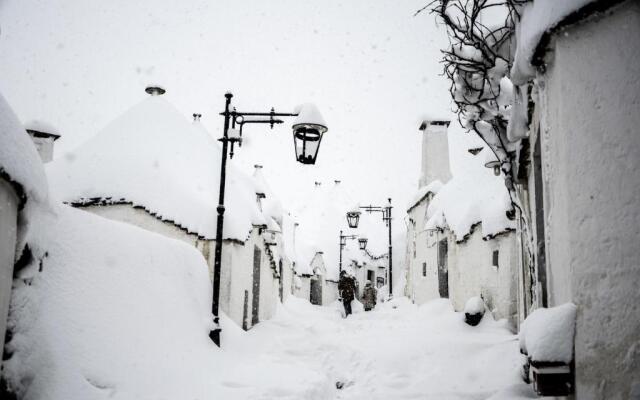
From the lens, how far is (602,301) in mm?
3074

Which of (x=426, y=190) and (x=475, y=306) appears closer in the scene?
(x=475, y=306)

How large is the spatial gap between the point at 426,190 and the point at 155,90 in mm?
11467

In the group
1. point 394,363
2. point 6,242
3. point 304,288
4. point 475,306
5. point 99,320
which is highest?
point 6,242

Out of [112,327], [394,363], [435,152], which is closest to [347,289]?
[435,152]

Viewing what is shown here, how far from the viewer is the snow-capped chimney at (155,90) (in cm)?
1455

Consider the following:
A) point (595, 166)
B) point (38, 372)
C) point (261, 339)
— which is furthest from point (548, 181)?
point (261, 339)

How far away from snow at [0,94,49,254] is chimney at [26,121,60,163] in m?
15.9

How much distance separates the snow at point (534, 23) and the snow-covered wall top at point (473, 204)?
676 centimetres

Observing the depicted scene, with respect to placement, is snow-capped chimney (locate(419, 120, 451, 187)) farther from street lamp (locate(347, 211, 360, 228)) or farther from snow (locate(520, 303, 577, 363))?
snow (locate(520, 303, 577, 363))

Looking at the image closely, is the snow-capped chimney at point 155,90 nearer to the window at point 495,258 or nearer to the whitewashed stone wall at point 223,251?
the whitewashed stone wall at point 223,251

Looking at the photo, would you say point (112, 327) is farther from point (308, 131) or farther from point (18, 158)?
point (308, 131)

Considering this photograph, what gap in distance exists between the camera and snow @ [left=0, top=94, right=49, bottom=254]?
3.53m

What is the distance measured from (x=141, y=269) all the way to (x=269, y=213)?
15733mm

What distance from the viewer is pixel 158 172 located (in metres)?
11.9
